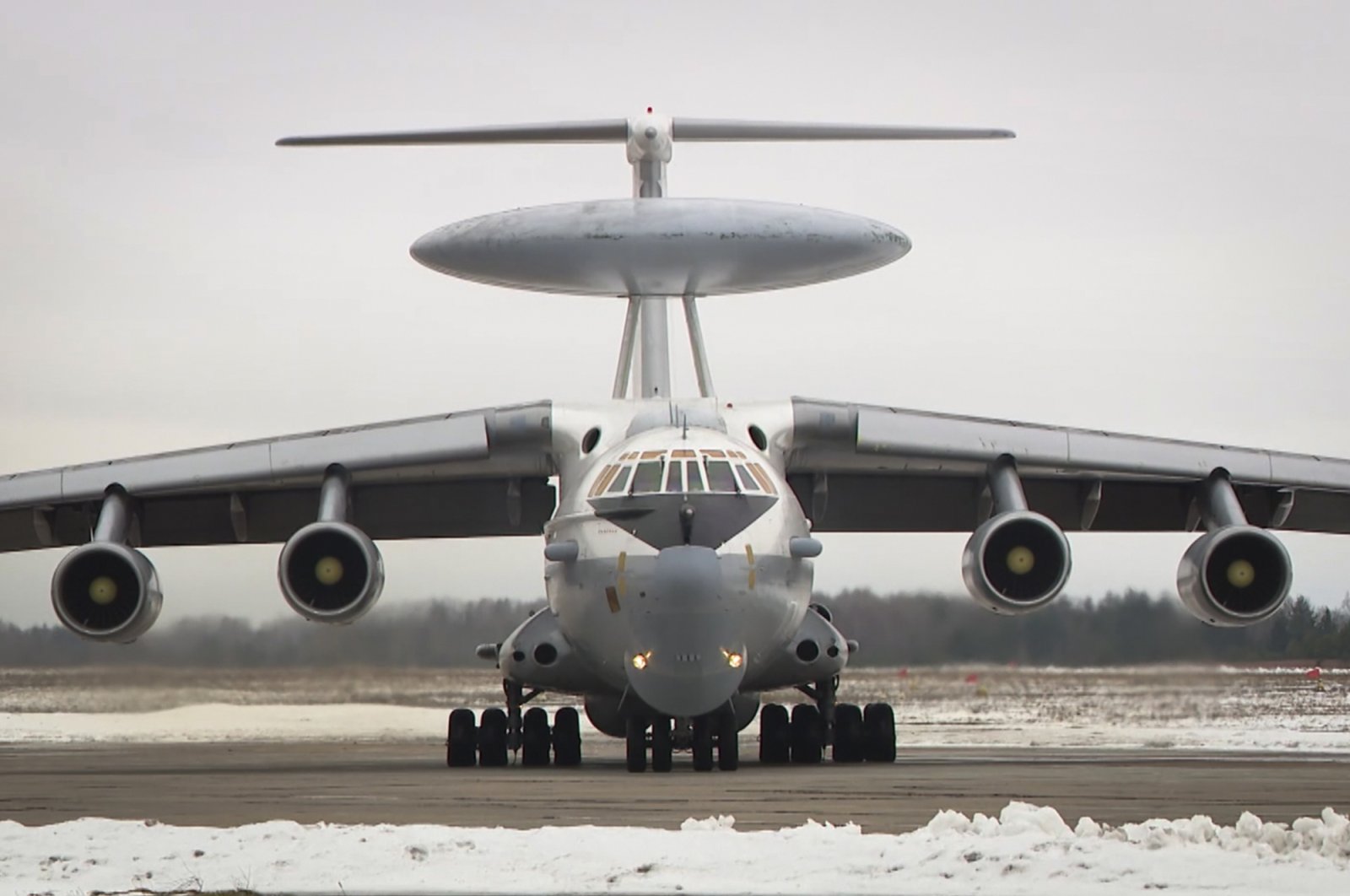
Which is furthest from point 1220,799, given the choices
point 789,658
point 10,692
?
point 10,692

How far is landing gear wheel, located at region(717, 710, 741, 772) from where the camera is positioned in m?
14.5

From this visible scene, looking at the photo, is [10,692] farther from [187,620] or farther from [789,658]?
[789,658]

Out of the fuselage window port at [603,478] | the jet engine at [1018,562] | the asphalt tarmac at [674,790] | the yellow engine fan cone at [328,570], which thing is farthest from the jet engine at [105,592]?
the jet engine at [1018,562]

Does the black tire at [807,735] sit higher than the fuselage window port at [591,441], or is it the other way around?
the fuselage window port at [591,441]

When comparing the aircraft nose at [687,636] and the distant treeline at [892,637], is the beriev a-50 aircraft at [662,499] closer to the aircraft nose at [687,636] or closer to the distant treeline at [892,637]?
the aircraft nose at [687,636]

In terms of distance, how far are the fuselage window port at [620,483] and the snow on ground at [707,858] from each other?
19.2ft

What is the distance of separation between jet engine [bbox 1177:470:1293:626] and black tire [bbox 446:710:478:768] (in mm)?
5671

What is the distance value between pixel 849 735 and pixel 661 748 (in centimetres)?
275

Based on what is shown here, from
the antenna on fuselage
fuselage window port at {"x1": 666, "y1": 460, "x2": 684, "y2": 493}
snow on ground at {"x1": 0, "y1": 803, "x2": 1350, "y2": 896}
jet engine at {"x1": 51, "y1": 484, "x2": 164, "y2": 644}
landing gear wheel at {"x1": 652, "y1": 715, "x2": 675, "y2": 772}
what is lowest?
snow on ground at {"x1": 0, "y1": 803, "x2": 1350, "y2": 896}

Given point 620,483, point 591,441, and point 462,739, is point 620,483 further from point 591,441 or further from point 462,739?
point 462,739

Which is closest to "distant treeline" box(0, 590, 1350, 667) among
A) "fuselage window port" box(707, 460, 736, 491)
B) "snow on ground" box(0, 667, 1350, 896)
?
"fuselage window port" box(707, 460, 736, 491)

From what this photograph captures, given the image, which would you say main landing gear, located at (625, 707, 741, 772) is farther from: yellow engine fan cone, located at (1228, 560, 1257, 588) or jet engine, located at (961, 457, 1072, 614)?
yellow engine fan cone, located at (1228, 560, 1257, 588)

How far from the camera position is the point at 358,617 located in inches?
623

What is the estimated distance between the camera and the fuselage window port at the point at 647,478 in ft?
45.9
